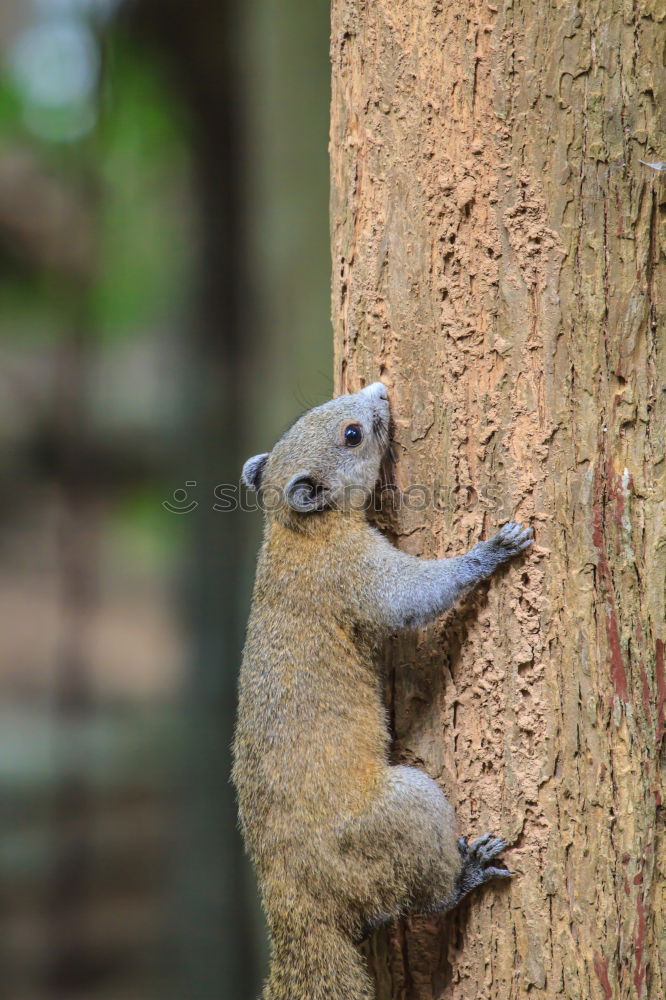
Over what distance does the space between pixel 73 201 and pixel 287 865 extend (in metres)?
5.45

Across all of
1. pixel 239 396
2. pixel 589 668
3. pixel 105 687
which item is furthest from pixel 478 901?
pixel 105 687

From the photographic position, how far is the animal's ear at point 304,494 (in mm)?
3266

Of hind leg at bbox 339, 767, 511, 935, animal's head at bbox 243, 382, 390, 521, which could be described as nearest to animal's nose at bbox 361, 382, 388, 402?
animal's head at bbox 243, 382, 390, 521

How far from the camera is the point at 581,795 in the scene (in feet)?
7.89

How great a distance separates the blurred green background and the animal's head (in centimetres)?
136

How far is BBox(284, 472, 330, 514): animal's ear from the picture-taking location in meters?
Answer: 3.27

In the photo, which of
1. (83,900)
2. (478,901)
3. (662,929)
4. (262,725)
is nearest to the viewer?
(662,929)

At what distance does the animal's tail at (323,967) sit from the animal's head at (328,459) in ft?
4.66

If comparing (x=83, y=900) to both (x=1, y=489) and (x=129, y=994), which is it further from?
(x=1, y=489)

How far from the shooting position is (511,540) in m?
2.48

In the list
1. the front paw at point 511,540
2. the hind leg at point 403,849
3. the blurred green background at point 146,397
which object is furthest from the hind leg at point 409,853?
the blurred green background at point 146,397

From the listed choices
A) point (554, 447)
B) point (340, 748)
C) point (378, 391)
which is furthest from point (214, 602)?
point (554, 447)

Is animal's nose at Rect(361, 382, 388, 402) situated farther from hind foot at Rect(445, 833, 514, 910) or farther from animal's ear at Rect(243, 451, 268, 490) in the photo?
hind foot at Rect(445, 833, 514, 910)

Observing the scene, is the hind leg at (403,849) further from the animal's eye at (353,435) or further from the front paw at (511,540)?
the animal's eye at (353,435)
